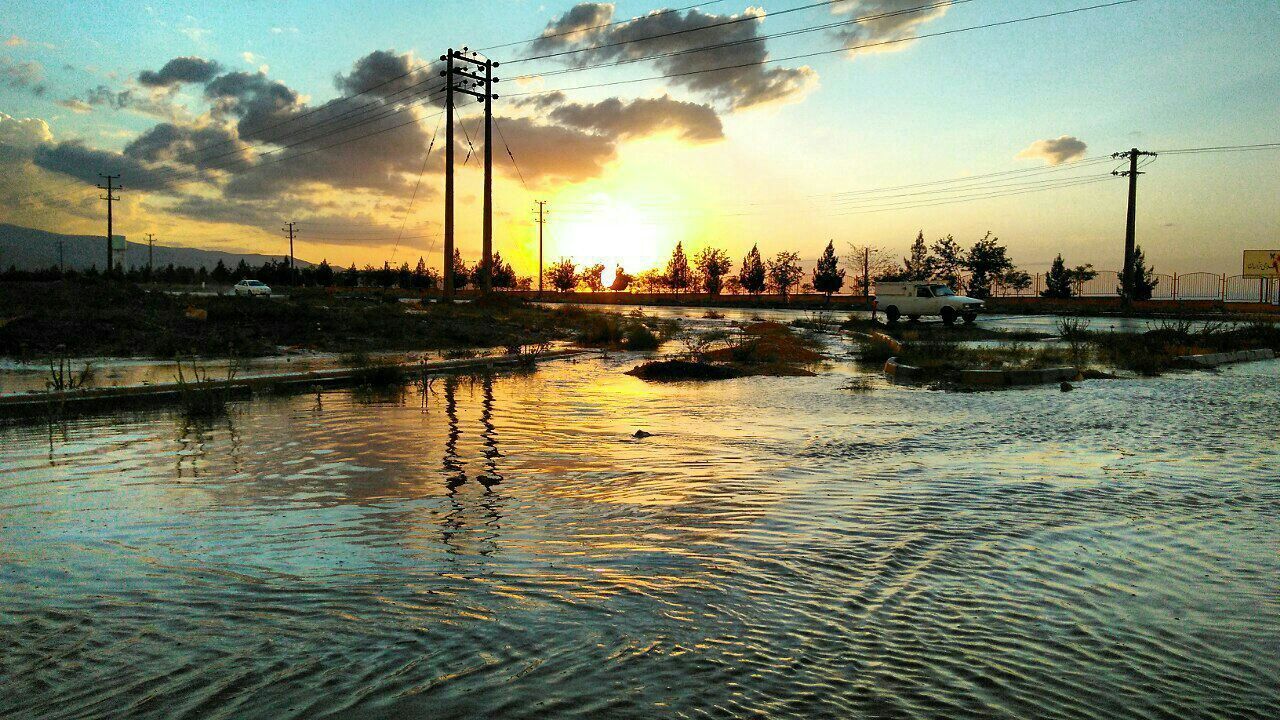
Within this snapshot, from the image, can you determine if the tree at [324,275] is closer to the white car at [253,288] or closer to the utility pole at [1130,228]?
the white car at [253,288]

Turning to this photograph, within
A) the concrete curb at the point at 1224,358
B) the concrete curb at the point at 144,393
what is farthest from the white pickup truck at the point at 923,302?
the concrete curb at the point at 144,393

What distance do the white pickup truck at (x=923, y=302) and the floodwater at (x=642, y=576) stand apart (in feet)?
97.0

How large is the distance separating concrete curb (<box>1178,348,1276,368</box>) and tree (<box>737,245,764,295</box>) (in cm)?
7415

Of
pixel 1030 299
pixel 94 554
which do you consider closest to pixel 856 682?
pixel 94 554

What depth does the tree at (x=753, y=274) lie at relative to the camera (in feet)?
311

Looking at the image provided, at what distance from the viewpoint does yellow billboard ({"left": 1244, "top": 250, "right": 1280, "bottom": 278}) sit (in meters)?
77.2

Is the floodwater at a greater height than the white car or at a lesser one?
lesser

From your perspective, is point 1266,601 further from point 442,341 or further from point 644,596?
point 442,341

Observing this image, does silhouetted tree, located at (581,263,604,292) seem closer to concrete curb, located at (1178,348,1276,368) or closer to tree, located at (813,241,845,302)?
tree, located at (813,241,845,302)

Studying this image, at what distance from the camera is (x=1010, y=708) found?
9.71 ft

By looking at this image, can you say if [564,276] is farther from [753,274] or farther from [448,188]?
[448,188]

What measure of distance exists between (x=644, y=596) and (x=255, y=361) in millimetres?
17321

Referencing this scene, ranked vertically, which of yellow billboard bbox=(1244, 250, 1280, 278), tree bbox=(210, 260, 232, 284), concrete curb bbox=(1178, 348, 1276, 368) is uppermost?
yellow billboard bbox=(1244, 250, 1280, 278)

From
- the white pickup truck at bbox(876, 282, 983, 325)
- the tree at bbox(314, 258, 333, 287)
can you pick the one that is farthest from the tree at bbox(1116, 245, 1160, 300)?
the tree at bbox(314, 258, 333, 287)
